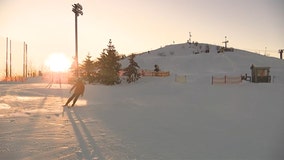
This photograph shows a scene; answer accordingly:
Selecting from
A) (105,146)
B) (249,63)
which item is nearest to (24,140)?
(105,146)

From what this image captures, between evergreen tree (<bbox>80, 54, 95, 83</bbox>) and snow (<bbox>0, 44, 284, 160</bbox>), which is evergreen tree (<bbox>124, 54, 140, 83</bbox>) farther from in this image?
snow (<bbox>0, 44, 284, 160</bbox>)

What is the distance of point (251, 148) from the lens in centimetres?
825

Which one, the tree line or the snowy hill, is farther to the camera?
the snowy hill

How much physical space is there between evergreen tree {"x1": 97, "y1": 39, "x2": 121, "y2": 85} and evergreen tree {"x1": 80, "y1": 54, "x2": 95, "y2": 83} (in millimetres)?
1641

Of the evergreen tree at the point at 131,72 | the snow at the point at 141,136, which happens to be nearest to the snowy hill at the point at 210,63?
the evergreen tree at the point at 131,72

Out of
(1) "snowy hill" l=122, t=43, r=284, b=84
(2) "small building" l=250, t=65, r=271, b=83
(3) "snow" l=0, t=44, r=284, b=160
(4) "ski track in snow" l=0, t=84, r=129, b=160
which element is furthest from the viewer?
(1) "snowy hill" l=122, t=43, r=284, b=84

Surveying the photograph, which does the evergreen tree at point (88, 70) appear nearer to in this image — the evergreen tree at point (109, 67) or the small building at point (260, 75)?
the evergreen tree at point (109, 67)

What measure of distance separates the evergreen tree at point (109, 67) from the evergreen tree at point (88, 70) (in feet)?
5.38

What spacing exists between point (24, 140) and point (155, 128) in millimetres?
4408

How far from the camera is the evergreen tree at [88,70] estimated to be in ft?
137

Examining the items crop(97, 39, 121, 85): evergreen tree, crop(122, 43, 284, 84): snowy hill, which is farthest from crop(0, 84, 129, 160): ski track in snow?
crop(122, 43, 284, 84): snowy hill

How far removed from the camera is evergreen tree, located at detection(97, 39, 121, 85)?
128ft

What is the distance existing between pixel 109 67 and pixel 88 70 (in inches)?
268

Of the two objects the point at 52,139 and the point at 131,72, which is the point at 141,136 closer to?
the point at 52,139
